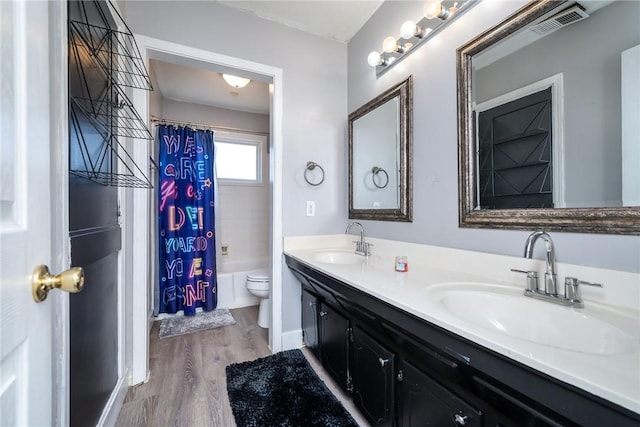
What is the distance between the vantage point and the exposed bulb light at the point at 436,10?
52.1 inches

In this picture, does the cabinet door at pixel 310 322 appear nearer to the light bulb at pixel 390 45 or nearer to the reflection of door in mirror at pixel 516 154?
the reflection of door in mirror at pixel 516 154

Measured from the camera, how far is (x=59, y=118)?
686 millimetres

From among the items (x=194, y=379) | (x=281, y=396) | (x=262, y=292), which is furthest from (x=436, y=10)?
(x=194, y=379)

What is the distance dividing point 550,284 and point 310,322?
139 centimetres

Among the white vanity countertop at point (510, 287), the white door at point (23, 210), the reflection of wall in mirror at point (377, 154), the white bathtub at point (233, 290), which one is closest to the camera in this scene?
the white door at point (23, 210)

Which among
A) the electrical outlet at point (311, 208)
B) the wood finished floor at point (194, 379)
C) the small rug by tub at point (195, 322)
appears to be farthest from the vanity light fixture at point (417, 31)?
the small rug by tub at point (195, 322)

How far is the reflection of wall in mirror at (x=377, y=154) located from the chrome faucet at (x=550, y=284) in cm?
81

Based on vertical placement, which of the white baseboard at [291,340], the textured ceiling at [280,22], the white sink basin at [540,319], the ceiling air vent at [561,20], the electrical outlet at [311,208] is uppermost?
the textured ceiling at [280,22]

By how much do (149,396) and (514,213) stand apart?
2.13m

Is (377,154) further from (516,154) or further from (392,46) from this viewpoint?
(516,154)

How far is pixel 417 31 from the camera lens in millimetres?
1473

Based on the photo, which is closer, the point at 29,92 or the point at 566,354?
the point at 29,92

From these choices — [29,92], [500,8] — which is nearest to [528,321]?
[500,8]

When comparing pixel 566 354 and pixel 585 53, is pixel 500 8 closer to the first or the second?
pixel 585 53
